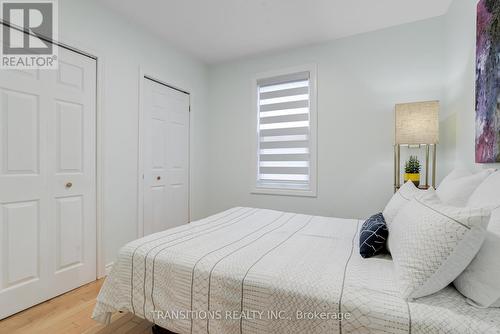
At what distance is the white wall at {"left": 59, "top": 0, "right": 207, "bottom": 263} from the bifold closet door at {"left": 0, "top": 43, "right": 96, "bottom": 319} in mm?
142

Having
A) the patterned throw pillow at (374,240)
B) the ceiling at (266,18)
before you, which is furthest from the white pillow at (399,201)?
the ceiling at (266,18)

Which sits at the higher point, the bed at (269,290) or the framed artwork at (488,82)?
the framed artwork at (488,82)

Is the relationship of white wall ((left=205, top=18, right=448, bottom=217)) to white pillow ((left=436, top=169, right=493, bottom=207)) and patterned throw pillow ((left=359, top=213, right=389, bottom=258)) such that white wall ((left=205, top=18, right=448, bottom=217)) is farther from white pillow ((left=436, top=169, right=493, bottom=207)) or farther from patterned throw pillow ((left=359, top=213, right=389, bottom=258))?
patterned throw pillow ((left=359, top=213, right=389, bottom=258))


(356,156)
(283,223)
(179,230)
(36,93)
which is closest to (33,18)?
(36,93)

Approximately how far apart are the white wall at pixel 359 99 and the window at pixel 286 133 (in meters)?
0.11

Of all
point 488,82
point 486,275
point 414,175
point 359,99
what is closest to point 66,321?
point 486,275

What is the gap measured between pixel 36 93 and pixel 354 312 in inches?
99.4

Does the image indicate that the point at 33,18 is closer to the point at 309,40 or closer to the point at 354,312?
the point at 309,40

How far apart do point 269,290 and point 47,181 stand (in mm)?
1996

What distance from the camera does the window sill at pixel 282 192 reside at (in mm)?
3137

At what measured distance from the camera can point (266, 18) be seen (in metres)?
2.55

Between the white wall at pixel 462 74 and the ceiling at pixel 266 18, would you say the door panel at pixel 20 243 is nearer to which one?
the ceiling at pixel 266 18

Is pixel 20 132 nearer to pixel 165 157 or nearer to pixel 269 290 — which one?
pixel 165 157

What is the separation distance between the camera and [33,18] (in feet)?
6.28
